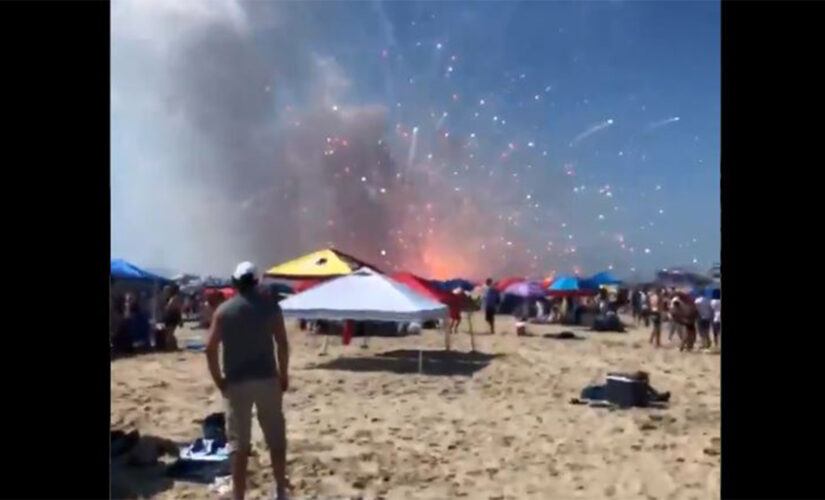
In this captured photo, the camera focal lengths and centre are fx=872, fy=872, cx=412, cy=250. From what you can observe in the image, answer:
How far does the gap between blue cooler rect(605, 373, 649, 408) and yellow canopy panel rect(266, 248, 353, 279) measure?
8.52 meters

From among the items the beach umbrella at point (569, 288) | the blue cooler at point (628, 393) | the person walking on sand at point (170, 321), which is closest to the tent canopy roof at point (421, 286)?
the person walking on sand at point (170, 321)

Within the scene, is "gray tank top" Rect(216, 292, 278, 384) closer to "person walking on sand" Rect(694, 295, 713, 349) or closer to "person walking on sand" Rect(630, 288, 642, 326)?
"person walking on sand" Rect(694, 295, 713, 349)

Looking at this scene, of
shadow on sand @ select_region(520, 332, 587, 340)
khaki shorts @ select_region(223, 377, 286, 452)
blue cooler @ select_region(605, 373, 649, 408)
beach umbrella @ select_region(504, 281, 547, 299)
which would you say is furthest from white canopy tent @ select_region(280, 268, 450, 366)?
beach umbrella @ select_region(504, 281, 547, 299)

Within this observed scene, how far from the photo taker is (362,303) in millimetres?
10695

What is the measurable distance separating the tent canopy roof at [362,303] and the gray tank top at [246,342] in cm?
632

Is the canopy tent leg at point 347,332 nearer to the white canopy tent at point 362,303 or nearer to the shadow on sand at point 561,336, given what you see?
the white canopy tent at point 362,303

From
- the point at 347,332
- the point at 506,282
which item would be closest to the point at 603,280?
the point at 506,282

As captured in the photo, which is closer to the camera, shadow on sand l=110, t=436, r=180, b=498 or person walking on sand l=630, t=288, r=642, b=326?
shadow on sand l=110, t=436, r=180, b=498

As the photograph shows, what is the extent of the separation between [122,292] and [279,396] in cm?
1111

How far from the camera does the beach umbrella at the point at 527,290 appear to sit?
24392 millimetres

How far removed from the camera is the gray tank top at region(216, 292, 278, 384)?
161 inches
